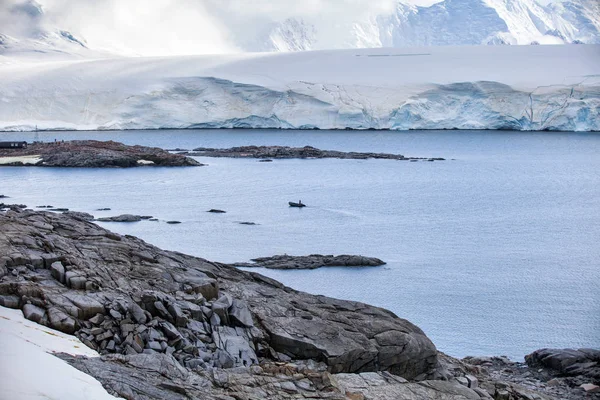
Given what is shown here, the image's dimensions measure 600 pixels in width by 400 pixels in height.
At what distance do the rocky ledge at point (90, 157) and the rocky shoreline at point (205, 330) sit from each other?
1071 inches

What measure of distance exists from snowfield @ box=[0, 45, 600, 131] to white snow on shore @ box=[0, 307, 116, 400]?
42829 millimetres

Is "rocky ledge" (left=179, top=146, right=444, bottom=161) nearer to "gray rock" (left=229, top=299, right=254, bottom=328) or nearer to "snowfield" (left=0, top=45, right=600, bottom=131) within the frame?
"snowfield" (left=0, top=45, right=600, bottom=131)

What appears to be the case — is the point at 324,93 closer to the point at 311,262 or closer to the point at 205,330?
the point at 311,262

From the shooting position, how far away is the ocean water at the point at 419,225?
12883 millimetres

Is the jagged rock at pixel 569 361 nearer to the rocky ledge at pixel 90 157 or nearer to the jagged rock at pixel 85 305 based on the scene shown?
the jagged rock at pixel 85 305

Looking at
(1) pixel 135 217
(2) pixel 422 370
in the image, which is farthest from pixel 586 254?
(2) pixel 422 370

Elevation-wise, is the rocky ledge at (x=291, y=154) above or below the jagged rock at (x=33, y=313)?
above

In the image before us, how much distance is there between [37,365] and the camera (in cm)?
468

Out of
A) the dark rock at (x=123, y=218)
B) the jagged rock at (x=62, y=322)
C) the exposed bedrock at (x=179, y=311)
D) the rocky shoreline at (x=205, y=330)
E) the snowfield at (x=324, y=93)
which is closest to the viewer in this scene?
the rocky shoreline at (x=205, y=330)

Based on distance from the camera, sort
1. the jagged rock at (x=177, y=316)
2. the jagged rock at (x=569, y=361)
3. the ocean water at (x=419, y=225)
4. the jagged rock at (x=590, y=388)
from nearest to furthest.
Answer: the jagged rock at (x=177, y=316) < the jagged rock at (x=590, y=388) < the jagged rock at (x=569, y=361) < the ocean water at (x=419, y=225)

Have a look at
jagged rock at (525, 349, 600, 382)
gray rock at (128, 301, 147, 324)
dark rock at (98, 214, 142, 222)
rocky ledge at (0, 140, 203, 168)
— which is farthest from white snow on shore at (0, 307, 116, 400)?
rocky ledge at (0, 140, 203, 168)

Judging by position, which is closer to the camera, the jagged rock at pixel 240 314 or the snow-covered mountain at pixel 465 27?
the jagged rock at pixel 240 314

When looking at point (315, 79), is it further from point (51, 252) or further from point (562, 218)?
point (51, 252)

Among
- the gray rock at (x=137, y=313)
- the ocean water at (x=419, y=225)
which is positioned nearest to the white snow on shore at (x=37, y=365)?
the gray rock at (x=137, y=313)
